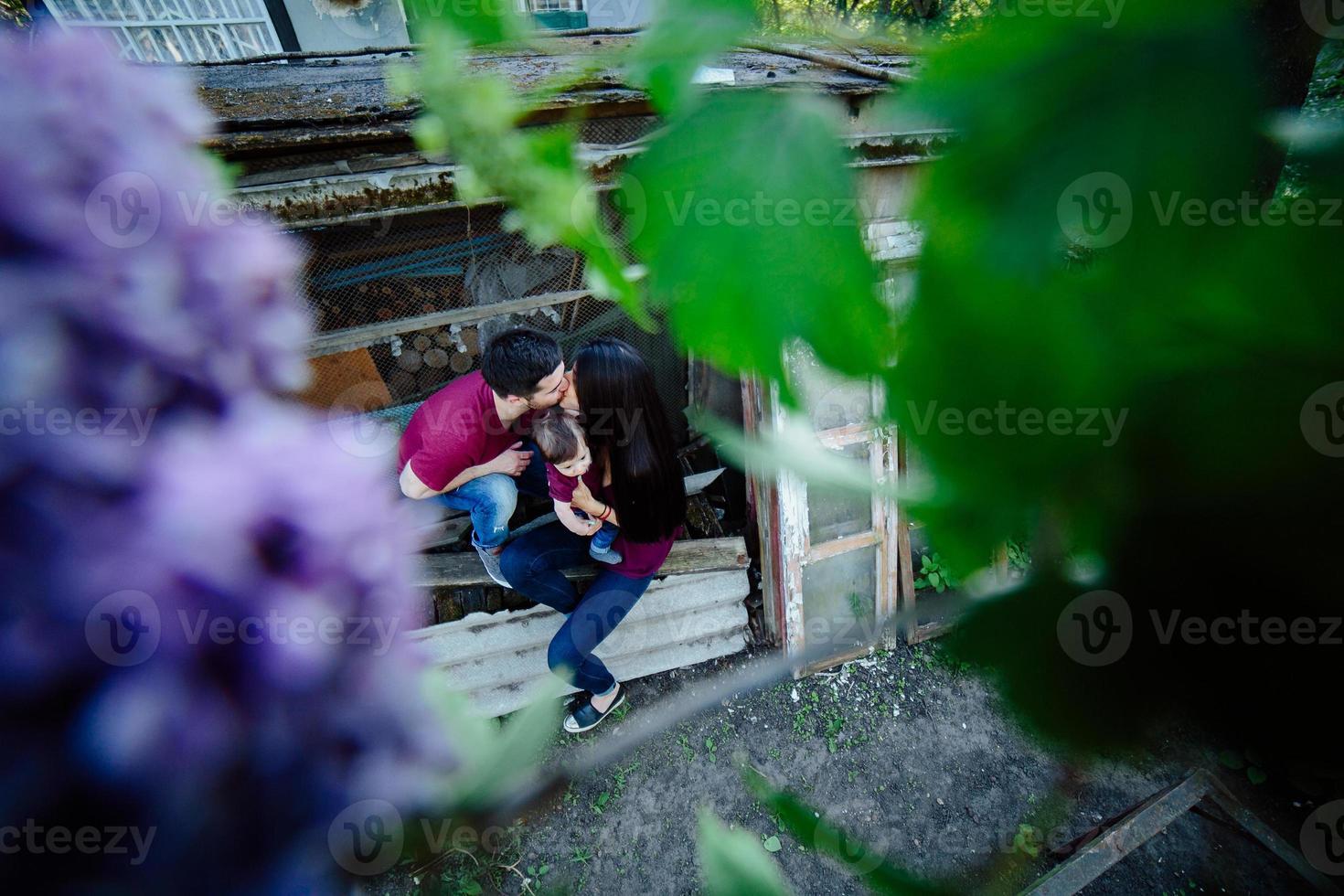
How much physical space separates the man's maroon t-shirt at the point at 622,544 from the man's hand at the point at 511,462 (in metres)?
0.23

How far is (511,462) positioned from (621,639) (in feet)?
3.28

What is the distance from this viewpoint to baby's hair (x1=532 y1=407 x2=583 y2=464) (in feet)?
6.52

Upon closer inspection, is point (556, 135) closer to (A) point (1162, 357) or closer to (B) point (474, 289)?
(A) point (1162, 357)

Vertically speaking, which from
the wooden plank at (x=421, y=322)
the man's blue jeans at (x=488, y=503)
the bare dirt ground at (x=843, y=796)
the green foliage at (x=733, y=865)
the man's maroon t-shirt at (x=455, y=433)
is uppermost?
the green foliage at (x=733, y=865)

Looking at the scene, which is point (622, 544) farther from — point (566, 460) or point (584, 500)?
point (566, 460)

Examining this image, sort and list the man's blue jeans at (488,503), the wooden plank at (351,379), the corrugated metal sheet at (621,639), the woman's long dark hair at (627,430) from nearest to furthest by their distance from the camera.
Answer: the woman's long dark hair at (627,430) < the man's blue jeans at (488,503) < the corrugated metal sheet at (621,639) < the wooden plank at (351,379)

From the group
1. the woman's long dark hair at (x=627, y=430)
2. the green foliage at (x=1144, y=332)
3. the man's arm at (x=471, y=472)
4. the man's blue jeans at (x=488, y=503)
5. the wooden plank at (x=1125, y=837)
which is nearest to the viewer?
the green foliage at (x=1144, y=332)

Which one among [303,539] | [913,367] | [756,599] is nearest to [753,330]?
[913,367]

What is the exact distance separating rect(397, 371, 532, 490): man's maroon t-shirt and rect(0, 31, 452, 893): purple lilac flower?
2092mm

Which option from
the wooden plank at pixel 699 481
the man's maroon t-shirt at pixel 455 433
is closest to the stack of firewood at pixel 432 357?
the man's maroon t-shirt at pixel 455 433

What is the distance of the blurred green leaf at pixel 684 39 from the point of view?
20 cm

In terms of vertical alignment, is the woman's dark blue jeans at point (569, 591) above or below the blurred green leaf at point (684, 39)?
below

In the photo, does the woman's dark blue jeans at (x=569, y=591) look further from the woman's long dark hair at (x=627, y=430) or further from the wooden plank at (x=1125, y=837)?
the wooden plank at (x=1125, y=837)

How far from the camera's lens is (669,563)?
101 inches
